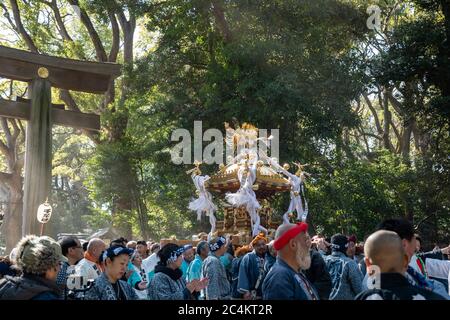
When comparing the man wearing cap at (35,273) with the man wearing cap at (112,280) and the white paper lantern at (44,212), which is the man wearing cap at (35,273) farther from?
the white paper lantern at (44,212)

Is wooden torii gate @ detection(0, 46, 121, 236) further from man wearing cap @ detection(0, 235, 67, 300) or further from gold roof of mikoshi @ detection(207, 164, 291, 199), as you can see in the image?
man wearing cap @ detection(0, 235, 67, 300)

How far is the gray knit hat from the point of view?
15.1 ft

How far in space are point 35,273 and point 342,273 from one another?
4.71 metres

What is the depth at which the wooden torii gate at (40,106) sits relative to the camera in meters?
11.3

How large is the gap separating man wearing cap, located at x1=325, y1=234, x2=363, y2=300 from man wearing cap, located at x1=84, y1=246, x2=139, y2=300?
3171 millimetres

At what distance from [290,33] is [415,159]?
7.04 meters

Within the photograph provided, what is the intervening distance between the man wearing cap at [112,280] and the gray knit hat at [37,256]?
1003 millimetres

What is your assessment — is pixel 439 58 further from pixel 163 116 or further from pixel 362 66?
pixel 163 116

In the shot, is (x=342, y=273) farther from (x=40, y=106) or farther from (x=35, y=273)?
(x=40, y=106)

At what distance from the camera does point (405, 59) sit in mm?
20688

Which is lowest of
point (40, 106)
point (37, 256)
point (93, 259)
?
point (93, 259)

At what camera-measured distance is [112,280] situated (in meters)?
5.82

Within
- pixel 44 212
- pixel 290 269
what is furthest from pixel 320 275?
pixel 44 212
